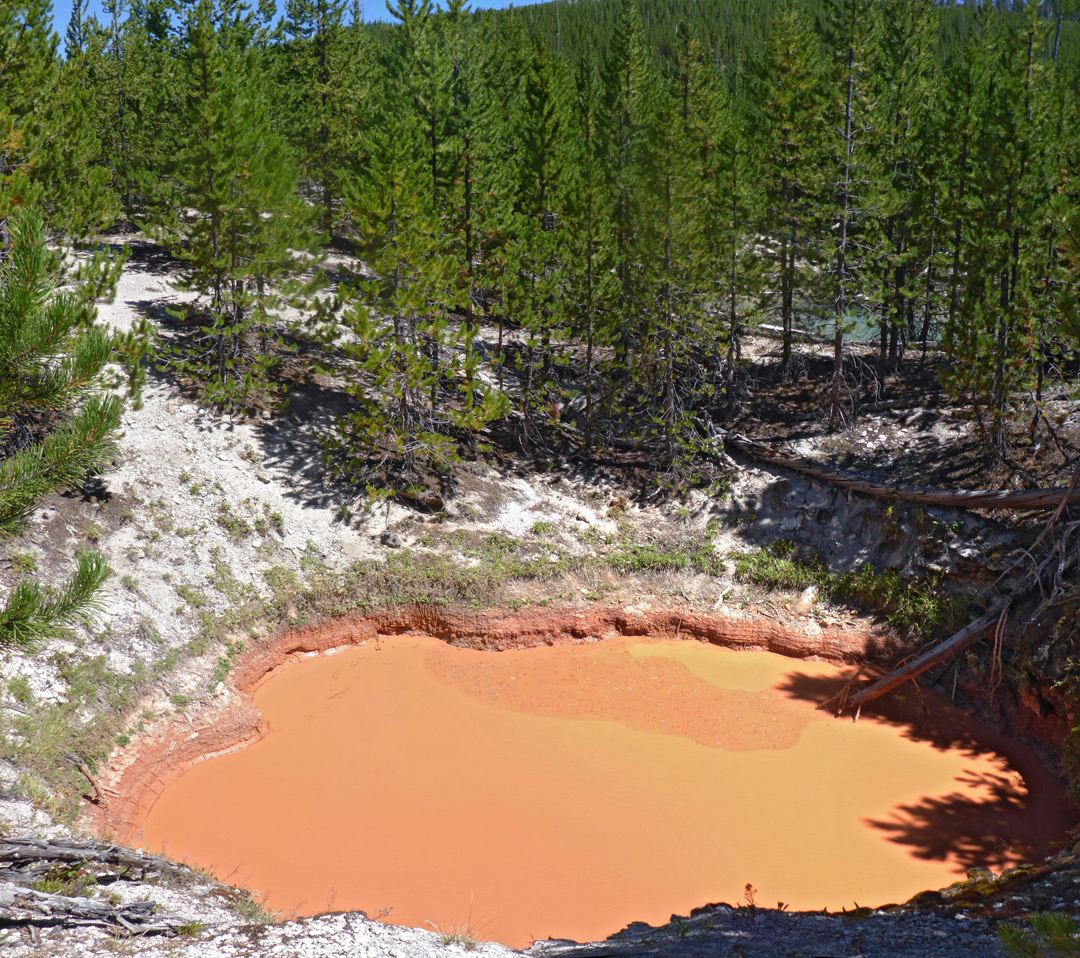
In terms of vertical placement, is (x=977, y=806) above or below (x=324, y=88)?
below

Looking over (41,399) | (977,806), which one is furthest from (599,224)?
(41,399)

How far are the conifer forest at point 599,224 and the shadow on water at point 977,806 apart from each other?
6555mm

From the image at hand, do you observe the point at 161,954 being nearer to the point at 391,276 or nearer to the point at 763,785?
the point at 763,785

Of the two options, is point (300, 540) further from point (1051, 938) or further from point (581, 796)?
point (1051, 938)

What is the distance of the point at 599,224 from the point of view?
20703mm

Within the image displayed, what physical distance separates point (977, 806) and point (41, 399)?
1392 centimetres

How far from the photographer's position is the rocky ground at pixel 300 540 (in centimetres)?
1316

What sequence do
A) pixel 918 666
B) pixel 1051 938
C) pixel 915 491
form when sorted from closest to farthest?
pixel 1051 938 < pixel 918 666 < pixel 915 491

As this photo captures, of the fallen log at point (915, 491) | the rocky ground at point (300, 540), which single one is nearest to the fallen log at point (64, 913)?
the rocky ground at point (300, 540)

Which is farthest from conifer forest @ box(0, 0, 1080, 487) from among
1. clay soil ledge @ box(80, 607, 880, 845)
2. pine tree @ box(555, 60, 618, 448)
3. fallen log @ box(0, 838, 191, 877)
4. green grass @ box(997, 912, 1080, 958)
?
green grass @ box(997, 912, 1080, 958)

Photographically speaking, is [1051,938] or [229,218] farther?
[229,218]

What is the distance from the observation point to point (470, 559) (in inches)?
752

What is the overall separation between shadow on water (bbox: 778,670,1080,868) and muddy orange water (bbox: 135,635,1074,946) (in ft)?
0.12

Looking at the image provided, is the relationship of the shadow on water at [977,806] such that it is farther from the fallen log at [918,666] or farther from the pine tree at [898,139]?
the pine tree at [898,139]
